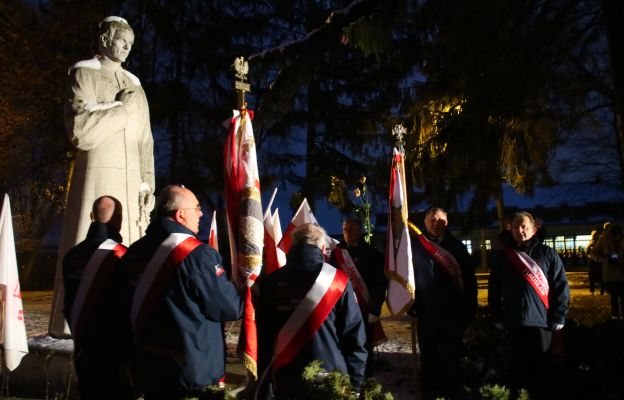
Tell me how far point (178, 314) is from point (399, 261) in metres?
3.13

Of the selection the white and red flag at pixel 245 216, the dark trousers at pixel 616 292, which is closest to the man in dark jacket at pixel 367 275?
the white and red flag at pixel 245 216

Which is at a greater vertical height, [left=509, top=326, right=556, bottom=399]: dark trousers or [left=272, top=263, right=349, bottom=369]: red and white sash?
[left=272, top=263, right=349, bottom=369]: red and white sash

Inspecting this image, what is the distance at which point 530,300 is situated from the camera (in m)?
5.37

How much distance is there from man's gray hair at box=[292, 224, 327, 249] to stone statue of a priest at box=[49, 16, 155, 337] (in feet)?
7.84

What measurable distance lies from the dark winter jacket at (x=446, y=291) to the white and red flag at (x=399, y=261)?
0.14 metres

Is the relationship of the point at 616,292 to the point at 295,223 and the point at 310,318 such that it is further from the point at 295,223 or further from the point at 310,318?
the point at 310,318

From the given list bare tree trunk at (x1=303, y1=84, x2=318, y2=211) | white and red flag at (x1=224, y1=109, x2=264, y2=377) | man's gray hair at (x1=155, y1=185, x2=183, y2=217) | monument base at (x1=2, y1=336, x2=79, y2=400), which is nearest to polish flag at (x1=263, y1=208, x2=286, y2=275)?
white and red flag at (x1=224, y1=109, x2=264, y2=377)

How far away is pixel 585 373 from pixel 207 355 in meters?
4.09

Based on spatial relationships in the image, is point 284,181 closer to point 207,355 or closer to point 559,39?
point 559,39

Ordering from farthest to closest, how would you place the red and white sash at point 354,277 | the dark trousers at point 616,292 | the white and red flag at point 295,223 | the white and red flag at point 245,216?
the dark trousers at point 616,292 → the white and red flag at point 295,223 → the red and white sash at point 354,277 → the white and red flag at point 245,216

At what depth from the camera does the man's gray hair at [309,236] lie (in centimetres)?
409

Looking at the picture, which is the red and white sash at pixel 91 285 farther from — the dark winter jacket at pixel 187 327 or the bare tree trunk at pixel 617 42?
the bare tree trunk at pixel 617 42

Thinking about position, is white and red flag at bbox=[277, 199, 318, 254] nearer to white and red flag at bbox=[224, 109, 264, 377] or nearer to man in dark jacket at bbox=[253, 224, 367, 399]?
white and red flag at bbox=[224, 109, 264, 377]

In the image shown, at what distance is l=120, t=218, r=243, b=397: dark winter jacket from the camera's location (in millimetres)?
3482
